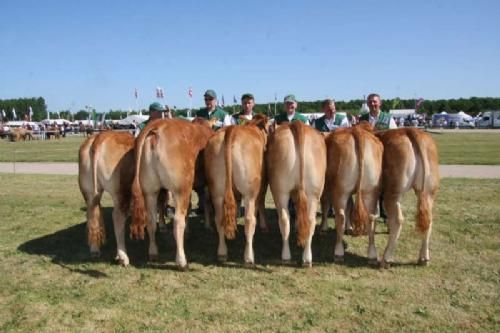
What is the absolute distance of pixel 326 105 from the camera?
8.06 m

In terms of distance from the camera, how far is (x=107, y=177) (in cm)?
593

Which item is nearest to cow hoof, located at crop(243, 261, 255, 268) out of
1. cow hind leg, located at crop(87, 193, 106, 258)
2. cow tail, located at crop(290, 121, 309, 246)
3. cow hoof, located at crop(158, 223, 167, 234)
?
cow tail, located at crop(290, 121, 309, 246)

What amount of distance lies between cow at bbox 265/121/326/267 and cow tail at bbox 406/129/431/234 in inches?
46.8

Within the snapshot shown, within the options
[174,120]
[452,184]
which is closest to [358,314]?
[174,120]

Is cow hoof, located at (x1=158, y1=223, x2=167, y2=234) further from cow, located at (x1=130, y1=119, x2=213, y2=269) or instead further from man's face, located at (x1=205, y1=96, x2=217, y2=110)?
man's face, located at (x1=205, y1=96, x2=217, y2=110)

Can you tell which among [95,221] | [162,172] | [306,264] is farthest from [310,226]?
[95,221]

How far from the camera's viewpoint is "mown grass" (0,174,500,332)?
173 inches

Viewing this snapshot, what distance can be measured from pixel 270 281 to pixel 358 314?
4.16ft

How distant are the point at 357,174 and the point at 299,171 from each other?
775mm

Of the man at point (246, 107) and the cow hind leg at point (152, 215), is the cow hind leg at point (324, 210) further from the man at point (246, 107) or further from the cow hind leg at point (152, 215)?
the cow hind leg at point (152, 215)

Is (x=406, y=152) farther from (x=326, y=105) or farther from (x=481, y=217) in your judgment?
(x=481, y=217)

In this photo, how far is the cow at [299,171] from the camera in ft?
18.4

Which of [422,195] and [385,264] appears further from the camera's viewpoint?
[385,264]

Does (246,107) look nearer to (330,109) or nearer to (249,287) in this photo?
(330,109)
